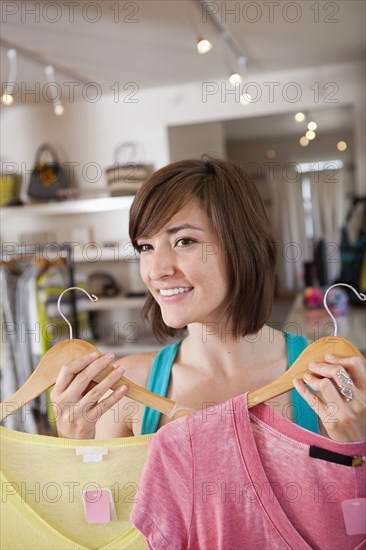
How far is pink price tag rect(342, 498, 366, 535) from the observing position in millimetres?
924

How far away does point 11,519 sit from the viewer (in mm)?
1110

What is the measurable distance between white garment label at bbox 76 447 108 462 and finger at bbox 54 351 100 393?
0.15m

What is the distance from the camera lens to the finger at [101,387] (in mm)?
999

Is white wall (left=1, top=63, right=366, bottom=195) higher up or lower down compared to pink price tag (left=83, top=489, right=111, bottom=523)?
higher up

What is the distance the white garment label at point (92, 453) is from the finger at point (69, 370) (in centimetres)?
15

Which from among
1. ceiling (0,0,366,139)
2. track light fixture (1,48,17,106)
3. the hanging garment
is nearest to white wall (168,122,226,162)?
ceiling (0,0,366,139)

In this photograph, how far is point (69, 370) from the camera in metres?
1.01

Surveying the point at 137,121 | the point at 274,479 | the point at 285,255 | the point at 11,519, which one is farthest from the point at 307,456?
the point at 285,255

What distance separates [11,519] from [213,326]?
53 centimetres

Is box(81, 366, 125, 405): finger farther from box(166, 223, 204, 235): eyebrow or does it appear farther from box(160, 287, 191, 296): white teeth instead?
box(166, 223, 204, 235): eyebrow

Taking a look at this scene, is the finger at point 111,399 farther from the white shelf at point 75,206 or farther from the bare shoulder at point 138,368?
the white shelf at point 75,206

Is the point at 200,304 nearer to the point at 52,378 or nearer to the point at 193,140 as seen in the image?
the point at 52,378

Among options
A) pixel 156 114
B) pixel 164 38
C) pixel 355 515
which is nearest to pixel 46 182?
pixel 156 114

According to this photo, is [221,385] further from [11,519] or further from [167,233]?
[11,519]
